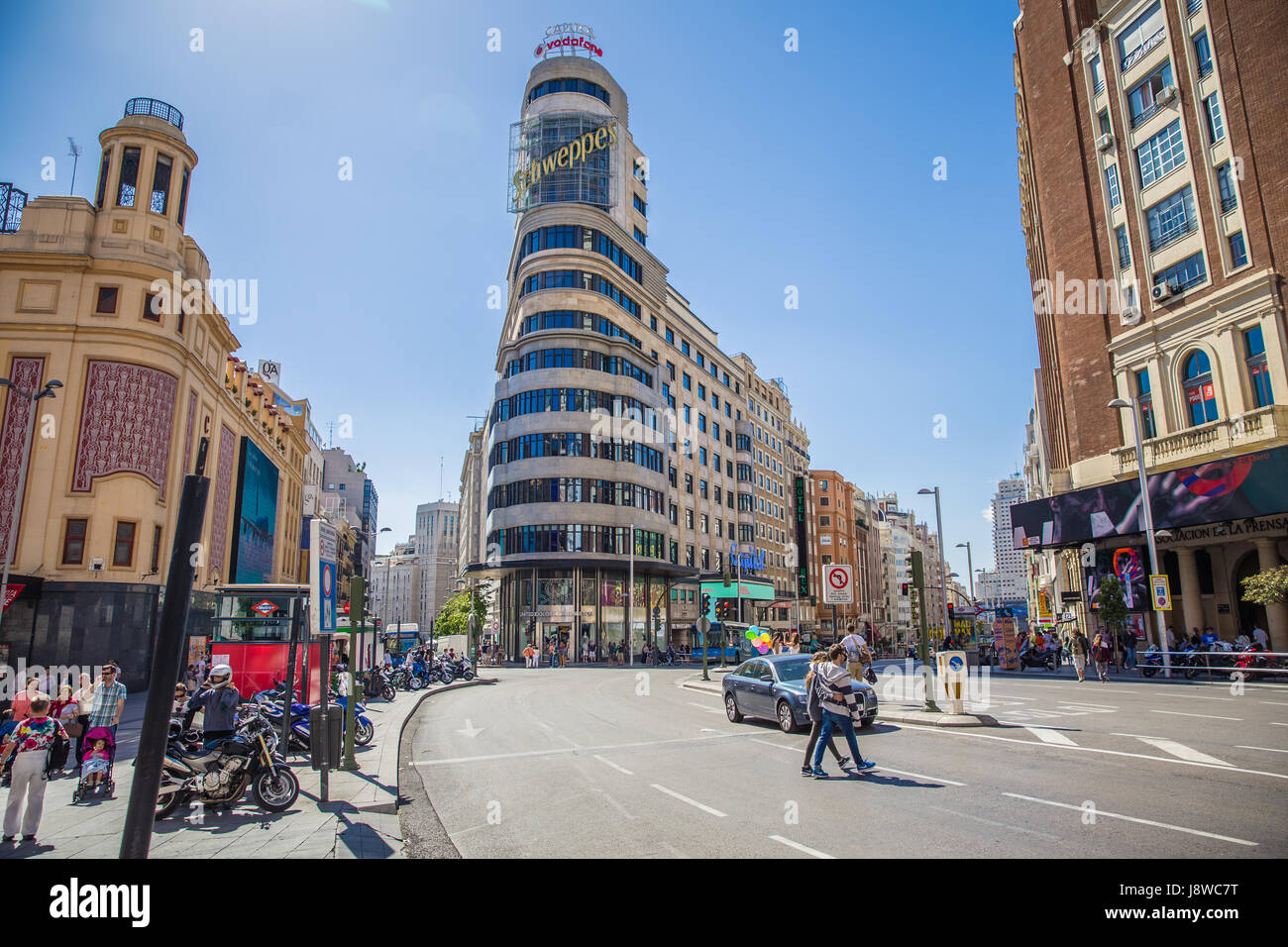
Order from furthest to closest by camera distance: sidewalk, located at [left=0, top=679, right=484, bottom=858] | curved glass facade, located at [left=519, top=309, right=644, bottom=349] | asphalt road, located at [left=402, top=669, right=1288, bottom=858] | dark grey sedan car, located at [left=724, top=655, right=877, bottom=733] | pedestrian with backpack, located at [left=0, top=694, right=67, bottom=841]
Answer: curved glass facade, located at [left=519, top=309, right=644, bottom=349], dark grey sedan car, located at [left=724, top=655, right=877, bottom=733], pedestrian with backpack, located at [left=0, top=694, right=67, bottom=841], sidewalk, located at [left=0, top=679, right=484, bottom=858], asphalt road, located at [left=402, top=669, right=1288, bottom=858]

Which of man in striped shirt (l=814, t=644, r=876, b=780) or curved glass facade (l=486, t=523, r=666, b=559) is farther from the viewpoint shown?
curved glass facade (l=486, t=523, r=666, b=559)

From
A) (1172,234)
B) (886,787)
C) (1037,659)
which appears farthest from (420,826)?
(1172,234)

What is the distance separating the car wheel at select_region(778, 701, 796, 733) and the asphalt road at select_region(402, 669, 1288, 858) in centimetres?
29

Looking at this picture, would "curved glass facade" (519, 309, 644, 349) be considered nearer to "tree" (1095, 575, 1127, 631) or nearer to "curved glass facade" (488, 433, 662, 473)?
"curved glass facade" (488, 433, 662, 473)

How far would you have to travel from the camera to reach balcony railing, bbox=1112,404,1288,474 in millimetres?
23969

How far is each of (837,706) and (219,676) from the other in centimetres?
800

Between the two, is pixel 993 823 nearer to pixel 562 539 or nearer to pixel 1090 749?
pixel 1090 749

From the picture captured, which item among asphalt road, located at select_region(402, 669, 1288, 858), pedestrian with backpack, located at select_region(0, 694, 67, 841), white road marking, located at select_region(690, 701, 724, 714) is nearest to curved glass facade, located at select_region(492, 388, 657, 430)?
white road marking, located at select_region(690, 701, 724, 714)

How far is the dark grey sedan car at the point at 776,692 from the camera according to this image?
1355 cm

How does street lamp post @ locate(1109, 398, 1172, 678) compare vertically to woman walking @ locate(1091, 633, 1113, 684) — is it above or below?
above

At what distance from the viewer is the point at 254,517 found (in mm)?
44094

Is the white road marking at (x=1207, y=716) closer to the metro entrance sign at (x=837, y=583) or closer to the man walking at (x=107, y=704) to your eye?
the metro entrance sign at (x=837, y=583)

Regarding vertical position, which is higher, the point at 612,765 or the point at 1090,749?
the point at 1090,749

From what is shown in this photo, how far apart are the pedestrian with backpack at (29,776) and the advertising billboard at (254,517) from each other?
3593 cm
